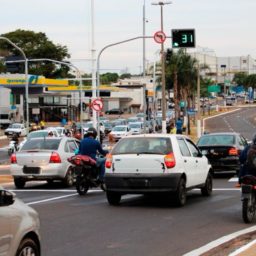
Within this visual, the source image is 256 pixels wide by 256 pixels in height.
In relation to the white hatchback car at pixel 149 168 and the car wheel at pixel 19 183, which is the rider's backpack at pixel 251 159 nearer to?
the white hatchback car at pixel 149 168

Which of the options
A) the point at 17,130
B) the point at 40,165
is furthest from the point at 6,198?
the point at 17,130

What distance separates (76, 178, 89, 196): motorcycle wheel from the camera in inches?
667

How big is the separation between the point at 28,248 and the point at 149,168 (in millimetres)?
7548

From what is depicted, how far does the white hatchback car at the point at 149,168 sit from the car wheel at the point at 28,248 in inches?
286

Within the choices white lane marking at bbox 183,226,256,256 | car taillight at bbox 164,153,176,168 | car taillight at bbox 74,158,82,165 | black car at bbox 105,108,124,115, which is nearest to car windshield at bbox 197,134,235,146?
car taillight at bbox 74,158,82,165

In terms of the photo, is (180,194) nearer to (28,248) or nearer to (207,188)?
(207,188)

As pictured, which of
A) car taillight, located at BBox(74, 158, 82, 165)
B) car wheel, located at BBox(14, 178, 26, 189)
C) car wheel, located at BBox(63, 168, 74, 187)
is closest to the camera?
car taillight, located at BBox(74, 158, 82, 165)

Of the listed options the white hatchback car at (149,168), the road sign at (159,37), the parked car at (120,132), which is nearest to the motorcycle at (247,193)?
the white hatchback car at (149,168)

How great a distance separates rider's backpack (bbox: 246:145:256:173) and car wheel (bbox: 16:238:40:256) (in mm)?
5768

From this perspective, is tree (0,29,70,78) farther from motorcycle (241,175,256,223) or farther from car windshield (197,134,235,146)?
motorcycle (241,175,256,223)

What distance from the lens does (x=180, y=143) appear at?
15.0 meters

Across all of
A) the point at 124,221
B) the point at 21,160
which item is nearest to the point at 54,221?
the point at 124,221

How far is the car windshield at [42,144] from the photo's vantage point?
1973 centimetres

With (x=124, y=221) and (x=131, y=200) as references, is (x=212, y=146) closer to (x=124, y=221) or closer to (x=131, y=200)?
(x=131, y=200)
